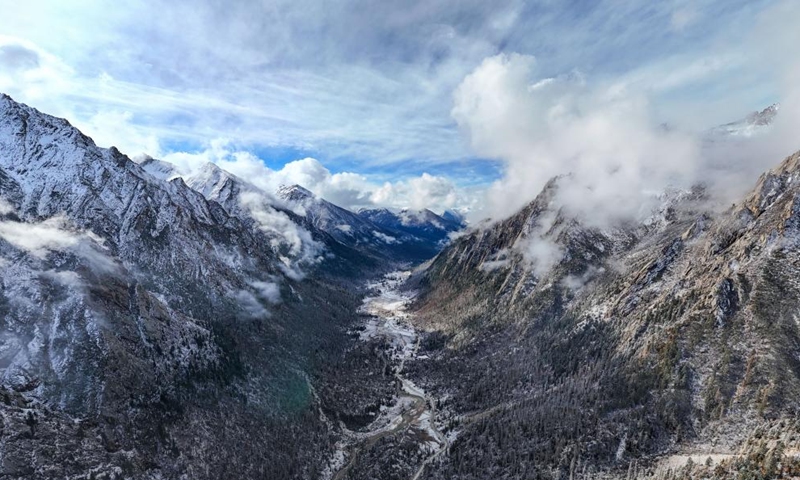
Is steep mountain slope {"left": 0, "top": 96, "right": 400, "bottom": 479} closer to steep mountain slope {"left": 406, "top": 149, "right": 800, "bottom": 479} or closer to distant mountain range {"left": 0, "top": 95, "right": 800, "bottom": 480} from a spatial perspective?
distant mountain range {"left": 0, "top": 95, "right": 800, "bottom": 480}

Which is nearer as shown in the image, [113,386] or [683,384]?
[113,386]

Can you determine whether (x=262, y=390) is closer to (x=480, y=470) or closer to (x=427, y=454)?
(x=427, y=454)

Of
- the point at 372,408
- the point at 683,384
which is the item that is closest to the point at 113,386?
the point at 372,408

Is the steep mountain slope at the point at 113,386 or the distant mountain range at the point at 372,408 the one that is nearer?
the steep mountain slope at the point at 113,386

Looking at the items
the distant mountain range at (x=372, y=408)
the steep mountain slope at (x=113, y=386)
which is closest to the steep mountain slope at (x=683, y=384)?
the distant mountain range at (x=372, y=408)

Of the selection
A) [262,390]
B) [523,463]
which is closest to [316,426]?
[262,390]

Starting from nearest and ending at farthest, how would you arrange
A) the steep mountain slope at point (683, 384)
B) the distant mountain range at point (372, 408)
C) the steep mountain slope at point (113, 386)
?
the steep mountain slope at point (113, 386) < the distant mountain range at point (372, 408) < the steep mountain slope at point (683, 384)

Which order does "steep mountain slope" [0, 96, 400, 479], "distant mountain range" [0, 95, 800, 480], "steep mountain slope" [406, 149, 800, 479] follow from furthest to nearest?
"steep mountain slope" [406, 149, 800, 479] → "distant mountain range" [0, 95, 800, 480] → "steep mountain slope" [0, 96, 400, 479]

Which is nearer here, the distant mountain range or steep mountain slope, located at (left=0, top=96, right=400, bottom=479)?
steep mountain slope, located at (left=0, top=96, right=400, bottom=479)

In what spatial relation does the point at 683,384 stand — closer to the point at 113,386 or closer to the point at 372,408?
the point at 372,408

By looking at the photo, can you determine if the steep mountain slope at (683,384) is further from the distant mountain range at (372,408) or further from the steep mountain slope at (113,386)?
the steep mountain slope at (113,386)

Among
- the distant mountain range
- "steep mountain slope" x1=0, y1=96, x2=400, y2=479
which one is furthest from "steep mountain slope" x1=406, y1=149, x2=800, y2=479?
"steep mountain slope" x1=0, y1=96, x2=400, y2=479

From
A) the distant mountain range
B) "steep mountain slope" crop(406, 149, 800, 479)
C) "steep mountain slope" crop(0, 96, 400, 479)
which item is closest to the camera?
"steep mountain slope" crop(0, 96, 400, 479)
